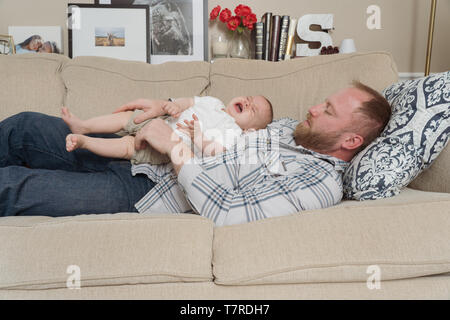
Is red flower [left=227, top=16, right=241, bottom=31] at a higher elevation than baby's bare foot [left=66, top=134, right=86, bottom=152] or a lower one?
higher

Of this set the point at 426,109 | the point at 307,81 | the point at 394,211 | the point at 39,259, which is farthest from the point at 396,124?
the point at 39,259

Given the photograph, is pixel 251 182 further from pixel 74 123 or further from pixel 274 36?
pixel 274 36

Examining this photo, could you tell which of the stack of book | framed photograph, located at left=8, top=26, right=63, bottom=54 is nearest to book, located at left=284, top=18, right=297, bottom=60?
the stack of book

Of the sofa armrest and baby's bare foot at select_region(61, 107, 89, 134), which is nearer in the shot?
the sofa armrest

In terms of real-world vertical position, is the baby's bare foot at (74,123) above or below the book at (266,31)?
below

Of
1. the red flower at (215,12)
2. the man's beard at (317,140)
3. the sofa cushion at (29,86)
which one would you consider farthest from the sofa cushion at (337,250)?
the red flower at (215,12)

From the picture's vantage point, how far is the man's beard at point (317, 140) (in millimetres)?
1345

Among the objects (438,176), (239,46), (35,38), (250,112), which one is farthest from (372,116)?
(35,38)

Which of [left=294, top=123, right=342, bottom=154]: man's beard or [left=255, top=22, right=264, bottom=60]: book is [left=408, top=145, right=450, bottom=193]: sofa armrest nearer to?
[left=294, top=123, right=342, bottom=154]: man's beard

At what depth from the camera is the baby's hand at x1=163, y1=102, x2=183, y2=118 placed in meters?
1.47

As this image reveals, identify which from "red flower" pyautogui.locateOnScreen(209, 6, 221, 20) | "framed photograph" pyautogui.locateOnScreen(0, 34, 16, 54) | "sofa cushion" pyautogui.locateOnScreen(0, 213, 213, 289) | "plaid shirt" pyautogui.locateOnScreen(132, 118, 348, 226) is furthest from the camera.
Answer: "red flower" pyautogui.locateOnScreen(209, 6, 221, 20)

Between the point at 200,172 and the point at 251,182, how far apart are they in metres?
0.20

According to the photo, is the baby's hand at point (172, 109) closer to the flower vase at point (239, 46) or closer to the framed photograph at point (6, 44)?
the flower vase at point (239, 46)

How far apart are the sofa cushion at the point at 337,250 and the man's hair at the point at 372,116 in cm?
43
